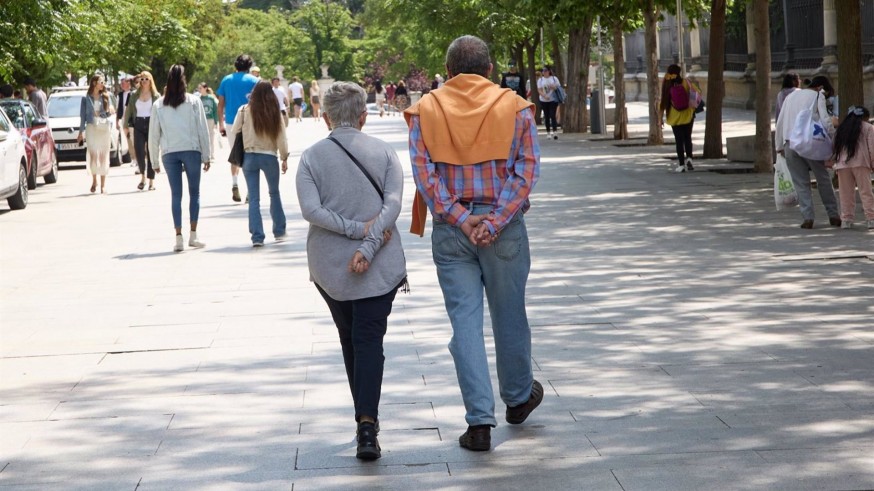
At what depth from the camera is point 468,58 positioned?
19.9 ft

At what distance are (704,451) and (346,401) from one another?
6.42 ft

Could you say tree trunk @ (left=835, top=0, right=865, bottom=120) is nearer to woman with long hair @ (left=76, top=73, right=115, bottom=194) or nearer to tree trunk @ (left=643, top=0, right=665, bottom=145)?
tree trunk @ (left=643, top=0, right=665, bottom=145)

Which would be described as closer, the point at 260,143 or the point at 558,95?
the point at 260,143

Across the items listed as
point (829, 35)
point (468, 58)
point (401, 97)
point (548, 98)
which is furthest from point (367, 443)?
point (401, 97)

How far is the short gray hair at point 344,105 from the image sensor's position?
609 cm

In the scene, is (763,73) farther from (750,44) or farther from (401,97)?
(401,97)

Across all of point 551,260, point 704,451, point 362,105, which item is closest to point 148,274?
point 551,260

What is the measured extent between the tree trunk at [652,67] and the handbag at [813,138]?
12772mm

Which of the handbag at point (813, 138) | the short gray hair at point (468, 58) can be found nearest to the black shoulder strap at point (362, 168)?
the short gray hair at point (468, 58)

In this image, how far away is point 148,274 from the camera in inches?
475

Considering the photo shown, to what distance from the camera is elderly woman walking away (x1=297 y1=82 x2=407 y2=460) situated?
19.4 feet

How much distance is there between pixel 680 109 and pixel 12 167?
32.6 feet

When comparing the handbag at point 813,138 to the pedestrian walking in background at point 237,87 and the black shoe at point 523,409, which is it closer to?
the pedestrian walking in background at point 237,87

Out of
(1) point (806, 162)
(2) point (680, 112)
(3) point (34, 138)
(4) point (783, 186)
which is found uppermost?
(3) point (34, 138)
